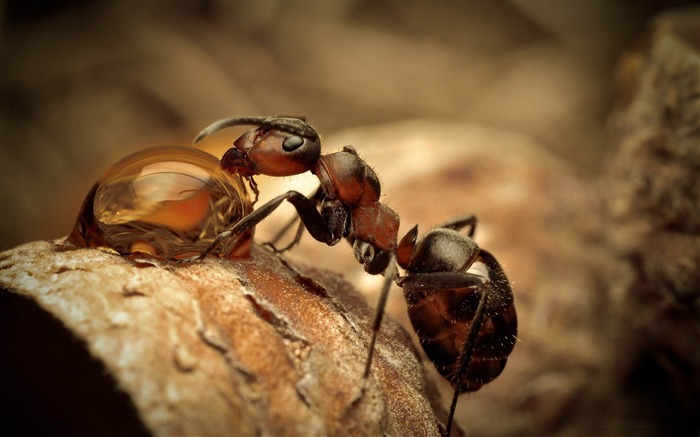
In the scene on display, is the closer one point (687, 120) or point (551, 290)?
point (687, 120)

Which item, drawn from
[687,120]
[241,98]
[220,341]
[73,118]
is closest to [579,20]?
[687,120]

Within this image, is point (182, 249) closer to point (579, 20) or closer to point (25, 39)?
point (25, 39)

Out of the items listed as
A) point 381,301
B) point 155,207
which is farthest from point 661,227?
point 155,207

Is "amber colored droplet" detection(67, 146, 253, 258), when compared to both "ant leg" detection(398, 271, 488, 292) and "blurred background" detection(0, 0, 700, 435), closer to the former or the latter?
"ant leg" detection(398, 271, 488, 292)

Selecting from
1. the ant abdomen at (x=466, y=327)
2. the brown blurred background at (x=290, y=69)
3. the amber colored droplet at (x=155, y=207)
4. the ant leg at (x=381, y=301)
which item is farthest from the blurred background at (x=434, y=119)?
the amber colored droplet at (x=155, y=207)

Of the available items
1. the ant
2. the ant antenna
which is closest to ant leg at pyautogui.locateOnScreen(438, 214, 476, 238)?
the ant
